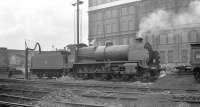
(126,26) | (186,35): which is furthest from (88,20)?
(186,35)

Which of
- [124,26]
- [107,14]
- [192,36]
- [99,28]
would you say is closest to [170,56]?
[192,36]

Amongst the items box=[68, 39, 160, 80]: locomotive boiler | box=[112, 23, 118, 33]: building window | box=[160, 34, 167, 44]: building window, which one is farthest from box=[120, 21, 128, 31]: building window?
box=[68, 39, 160, 80]: locomotive boiler

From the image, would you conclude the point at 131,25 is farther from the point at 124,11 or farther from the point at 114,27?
the point at 114,27

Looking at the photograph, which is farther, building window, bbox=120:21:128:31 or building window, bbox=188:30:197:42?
building window, bbox=120:21:128:31

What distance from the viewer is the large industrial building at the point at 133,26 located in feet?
137

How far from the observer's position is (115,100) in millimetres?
10695

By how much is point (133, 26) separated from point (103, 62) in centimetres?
3198

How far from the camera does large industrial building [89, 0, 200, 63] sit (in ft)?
137

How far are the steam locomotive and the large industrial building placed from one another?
71.1ft

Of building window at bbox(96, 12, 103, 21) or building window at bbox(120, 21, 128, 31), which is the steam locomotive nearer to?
building window at bbox(120, 21, 128, 31)

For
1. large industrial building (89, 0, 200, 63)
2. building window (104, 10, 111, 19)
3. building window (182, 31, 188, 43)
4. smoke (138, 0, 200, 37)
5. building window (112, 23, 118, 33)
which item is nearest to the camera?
smoke (138, 0, 200, 37)

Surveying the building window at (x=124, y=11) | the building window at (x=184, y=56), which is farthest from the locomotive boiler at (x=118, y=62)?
the building window at (x=124, y=11)

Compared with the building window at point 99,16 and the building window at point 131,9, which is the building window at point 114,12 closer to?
the building window at point 99,16

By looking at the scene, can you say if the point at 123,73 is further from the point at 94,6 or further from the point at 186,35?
the point at 94,6
